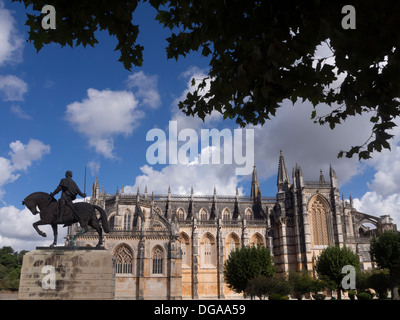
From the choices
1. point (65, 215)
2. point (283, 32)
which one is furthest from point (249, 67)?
point (65, 215)

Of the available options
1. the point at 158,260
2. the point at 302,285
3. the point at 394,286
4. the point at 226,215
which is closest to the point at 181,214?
the point at 226,215

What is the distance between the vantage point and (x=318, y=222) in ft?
167

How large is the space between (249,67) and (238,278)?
131 feet

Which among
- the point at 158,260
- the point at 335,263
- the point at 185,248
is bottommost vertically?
the point at 335,263

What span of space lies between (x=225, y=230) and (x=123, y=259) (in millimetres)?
16949

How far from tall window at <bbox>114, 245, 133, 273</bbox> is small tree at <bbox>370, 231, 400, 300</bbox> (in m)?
27.2

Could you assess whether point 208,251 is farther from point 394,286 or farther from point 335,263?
point 394,286

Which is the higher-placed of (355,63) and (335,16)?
(335,16)

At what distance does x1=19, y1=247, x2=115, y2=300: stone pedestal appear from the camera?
11641mm

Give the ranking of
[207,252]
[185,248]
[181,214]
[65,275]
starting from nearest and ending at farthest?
[65,275] → [185,248] → [207,252] → [181,214]

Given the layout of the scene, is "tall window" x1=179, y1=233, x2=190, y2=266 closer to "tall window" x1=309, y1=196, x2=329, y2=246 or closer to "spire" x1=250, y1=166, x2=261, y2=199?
"spire" x1=250, y1=166, x2=261, y2=199

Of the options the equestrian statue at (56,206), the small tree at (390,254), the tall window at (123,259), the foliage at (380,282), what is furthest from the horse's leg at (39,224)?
the foliage at (380,282)

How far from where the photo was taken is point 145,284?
40.9m
